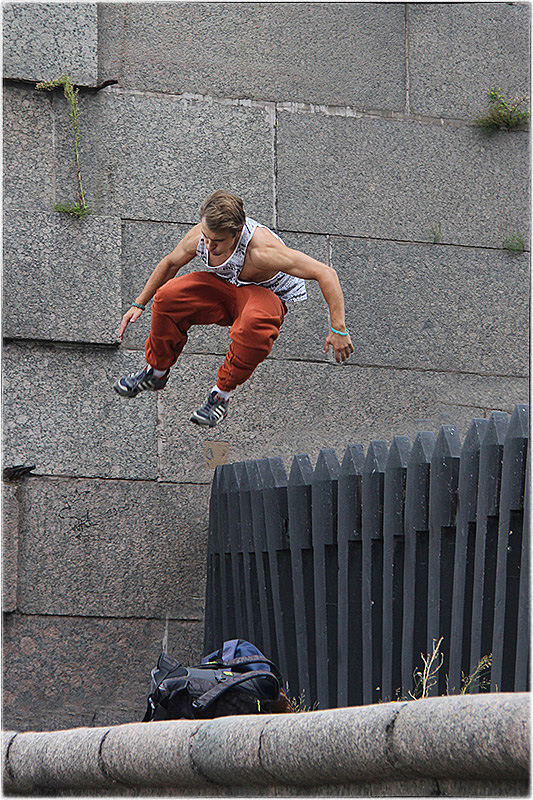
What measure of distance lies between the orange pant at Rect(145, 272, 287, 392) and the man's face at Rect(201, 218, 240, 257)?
0.27 metres

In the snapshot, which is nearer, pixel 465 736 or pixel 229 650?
pixel 465 736

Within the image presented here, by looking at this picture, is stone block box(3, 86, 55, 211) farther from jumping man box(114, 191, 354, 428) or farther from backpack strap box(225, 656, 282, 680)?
backpack strap box(225, 656, 282, 680)

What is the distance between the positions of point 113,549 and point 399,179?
11.0 ft

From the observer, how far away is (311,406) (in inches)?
294

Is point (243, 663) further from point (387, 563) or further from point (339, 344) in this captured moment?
point (339, 344)

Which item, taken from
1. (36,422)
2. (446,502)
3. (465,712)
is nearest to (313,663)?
(446,502)

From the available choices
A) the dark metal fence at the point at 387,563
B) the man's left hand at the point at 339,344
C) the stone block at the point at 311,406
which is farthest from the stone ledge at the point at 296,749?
the stone block at the point at 311,406

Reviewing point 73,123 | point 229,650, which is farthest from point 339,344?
point 73,123

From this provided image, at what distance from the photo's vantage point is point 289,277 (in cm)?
583

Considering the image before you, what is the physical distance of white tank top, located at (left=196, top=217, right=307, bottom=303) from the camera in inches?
218

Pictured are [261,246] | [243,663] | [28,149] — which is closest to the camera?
[243,663]

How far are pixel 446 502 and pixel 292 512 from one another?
48.6 inches

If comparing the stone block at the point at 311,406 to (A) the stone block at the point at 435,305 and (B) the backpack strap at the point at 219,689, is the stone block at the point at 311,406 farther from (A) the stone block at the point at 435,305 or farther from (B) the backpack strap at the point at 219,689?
(B) the backpack strap at the point at 219,689

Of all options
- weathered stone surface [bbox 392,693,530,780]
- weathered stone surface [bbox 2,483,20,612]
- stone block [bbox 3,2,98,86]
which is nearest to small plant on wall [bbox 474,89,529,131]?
stone block [bbox 3,2,98,86]
